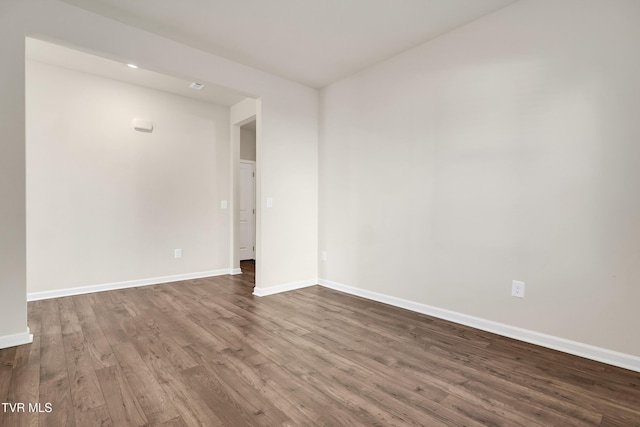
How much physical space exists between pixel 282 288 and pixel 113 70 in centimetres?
339

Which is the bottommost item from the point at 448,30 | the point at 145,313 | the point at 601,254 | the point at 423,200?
the point at 145,313

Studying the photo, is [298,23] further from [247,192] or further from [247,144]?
[247,192]

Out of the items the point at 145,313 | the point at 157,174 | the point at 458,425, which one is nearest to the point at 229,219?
the point at 157,174

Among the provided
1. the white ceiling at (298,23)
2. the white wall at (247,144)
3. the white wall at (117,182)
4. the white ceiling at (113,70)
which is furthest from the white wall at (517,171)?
the white wall at (247,144)

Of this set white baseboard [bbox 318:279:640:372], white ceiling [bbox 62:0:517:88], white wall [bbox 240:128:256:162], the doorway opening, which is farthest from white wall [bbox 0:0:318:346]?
white wall [bbox 240:128:256:162]

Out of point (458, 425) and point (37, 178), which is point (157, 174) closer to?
point (37, 178)

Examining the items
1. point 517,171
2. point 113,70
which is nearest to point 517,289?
point 517,171

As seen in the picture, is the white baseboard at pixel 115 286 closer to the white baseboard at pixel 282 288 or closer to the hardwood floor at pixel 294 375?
the hardwood floor at pixel 294 375

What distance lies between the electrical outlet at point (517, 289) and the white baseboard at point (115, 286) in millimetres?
4045

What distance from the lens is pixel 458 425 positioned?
4.82ft

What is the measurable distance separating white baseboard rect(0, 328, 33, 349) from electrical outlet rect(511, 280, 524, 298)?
3901 millimetres

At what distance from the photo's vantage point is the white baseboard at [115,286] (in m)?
3.50

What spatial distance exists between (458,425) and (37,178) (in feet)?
15.2

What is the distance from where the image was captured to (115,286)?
395cm
